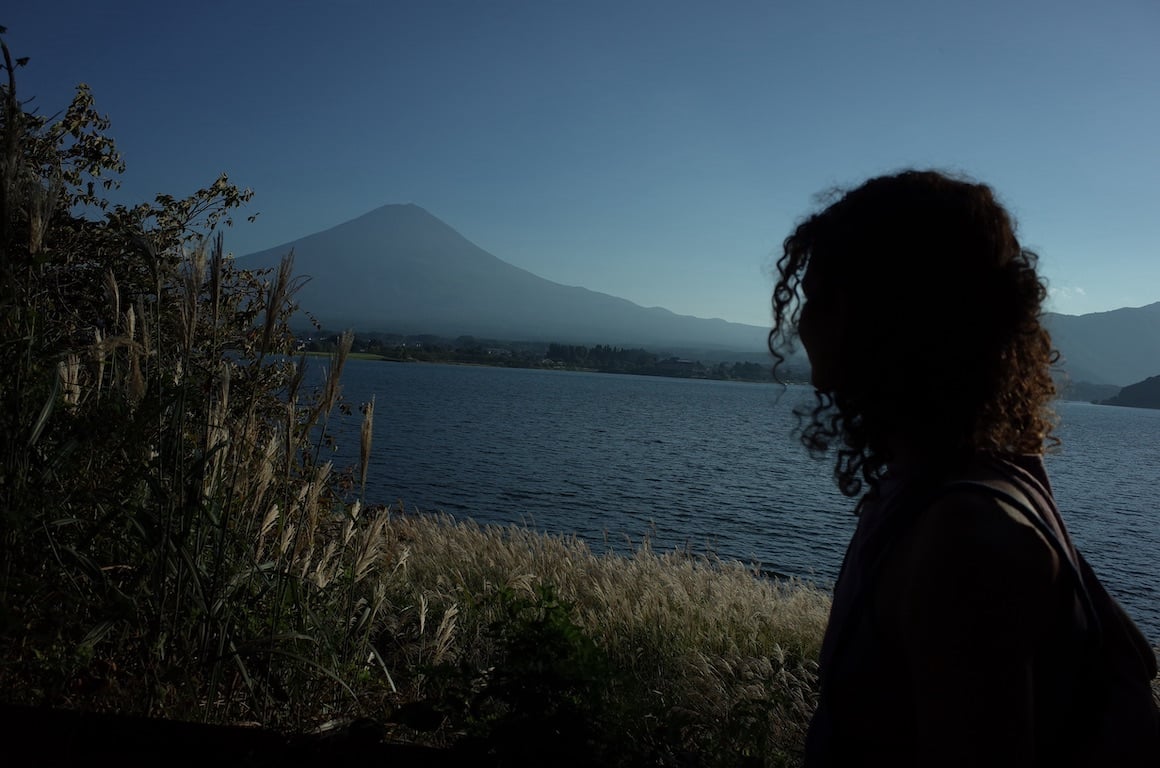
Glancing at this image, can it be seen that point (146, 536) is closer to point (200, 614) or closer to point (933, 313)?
point (200, 614)

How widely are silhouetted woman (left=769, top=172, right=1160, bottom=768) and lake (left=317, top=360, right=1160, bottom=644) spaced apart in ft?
22.8

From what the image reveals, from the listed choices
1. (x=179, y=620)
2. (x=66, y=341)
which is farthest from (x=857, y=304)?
(x=66, y=341)

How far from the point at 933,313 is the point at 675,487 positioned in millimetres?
27711

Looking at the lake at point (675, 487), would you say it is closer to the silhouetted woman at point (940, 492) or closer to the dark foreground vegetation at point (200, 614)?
the dark foreground vegetation at point (200, 614)

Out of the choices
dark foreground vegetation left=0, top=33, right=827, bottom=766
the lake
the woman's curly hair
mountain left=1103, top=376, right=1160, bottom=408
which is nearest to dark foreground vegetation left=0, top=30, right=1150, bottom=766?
dark foreground vegetation left=0, top=33, right=827, bottom=766

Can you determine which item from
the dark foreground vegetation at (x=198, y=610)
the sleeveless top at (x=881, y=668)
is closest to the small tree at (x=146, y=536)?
the dark foreground vegetation at (x=198, y=610)

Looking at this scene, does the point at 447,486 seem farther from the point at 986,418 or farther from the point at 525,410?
the point at 525,410

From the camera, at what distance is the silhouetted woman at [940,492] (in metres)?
1.00

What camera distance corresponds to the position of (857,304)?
1323 mm

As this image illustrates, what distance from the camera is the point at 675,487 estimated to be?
93.7ft

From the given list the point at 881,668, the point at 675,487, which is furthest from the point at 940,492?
the point at 675,487

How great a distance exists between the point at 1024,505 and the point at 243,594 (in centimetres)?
341

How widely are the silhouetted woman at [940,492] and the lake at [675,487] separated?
695cm

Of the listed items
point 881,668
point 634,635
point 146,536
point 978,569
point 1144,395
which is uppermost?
point 1144,395
